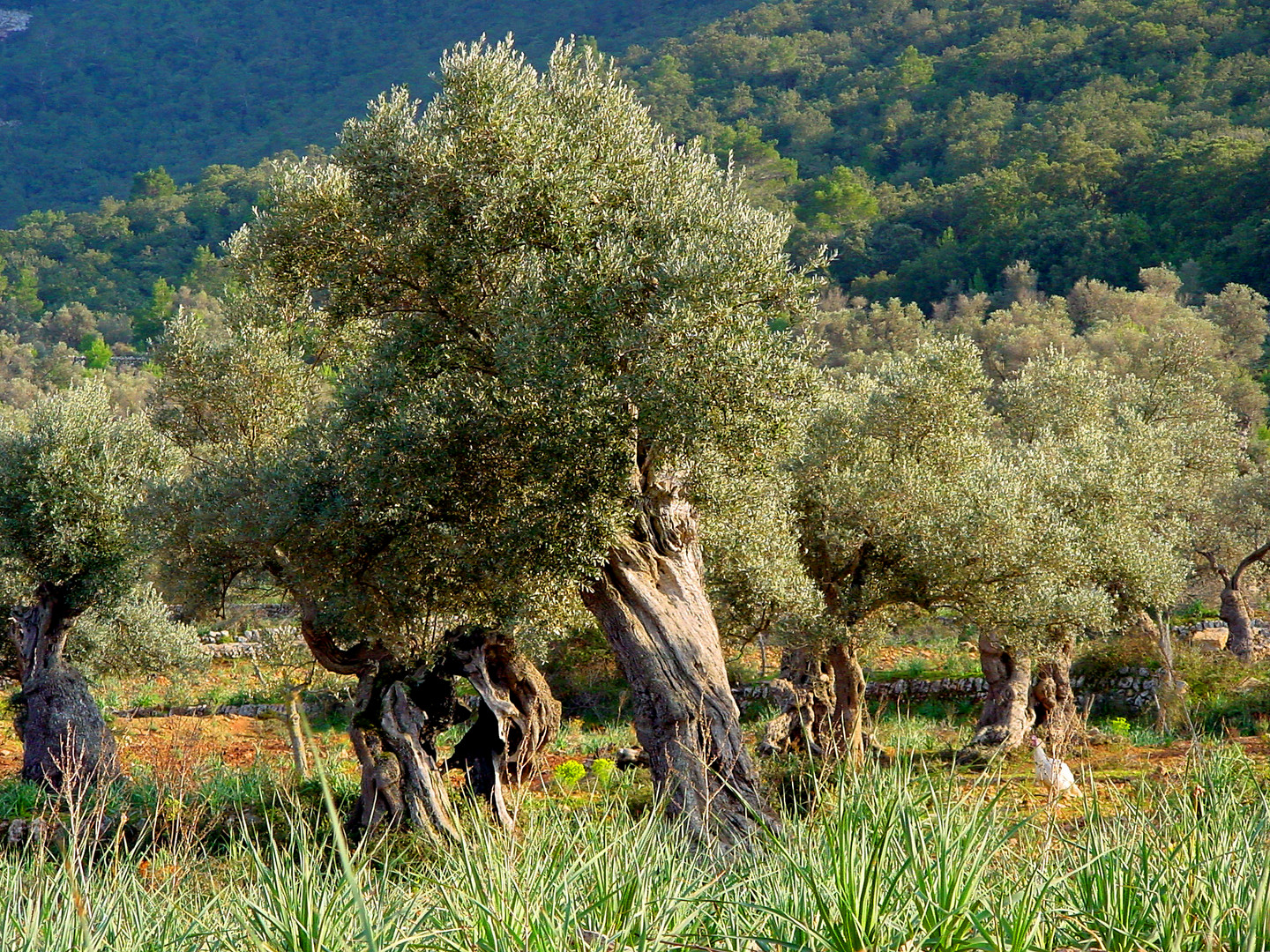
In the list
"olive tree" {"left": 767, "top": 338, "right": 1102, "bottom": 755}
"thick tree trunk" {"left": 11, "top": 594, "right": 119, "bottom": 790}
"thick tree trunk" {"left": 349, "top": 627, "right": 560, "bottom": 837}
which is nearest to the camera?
"thick tree trunk" {"left": 349, "top": 627, "right": 560, "bottom": 837}

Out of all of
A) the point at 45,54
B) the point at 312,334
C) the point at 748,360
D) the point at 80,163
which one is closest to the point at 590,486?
the point at 748,360

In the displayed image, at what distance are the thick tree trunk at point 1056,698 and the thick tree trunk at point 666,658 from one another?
9.21 meters

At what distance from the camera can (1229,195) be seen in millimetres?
57812

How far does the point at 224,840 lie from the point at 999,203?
225 ft

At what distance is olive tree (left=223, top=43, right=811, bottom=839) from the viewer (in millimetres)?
9227

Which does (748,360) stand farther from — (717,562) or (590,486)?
(717,562)

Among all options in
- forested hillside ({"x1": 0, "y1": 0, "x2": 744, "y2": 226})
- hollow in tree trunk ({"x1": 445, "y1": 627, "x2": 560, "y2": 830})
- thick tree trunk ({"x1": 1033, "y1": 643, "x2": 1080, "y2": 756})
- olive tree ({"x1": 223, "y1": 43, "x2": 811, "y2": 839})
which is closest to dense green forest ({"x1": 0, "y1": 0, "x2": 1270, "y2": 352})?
forested hillside ({"x1": 0, "y1": 0, "x2": 744, "y2": 226})

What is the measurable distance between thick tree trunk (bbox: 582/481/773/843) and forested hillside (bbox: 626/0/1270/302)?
179 feet

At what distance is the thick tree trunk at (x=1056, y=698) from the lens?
17266mm

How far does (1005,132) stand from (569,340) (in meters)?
83.7

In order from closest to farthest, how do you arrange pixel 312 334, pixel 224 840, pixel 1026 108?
1. pixel 224 840
2. pixel 312 334
3. pixel 1026 108

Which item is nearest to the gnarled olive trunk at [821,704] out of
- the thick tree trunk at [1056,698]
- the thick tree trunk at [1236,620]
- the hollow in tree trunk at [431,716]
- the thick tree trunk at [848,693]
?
the thick tree trunk at [848,693]

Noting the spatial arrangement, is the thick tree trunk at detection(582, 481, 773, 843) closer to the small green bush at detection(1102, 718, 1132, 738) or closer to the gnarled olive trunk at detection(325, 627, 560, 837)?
the gnarled olive trunk at detection(325, 627, 560, 837)

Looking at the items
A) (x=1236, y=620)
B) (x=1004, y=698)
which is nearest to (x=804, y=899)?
(x=1004, y=698)
